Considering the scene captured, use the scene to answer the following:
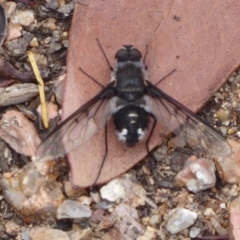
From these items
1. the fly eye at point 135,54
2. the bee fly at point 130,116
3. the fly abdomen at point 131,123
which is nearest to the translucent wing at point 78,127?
the bee fly at point 130,116

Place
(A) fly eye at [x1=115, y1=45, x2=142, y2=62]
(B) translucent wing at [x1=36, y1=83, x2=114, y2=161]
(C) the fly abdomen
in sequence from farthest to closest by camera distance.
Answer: (A) fly eye at [x1=115, y1=45, x2=142, y2=62] → (C) the fly abdomen → (B) translucent wing at [x1=36, y1=83, x2=114, y2=161]

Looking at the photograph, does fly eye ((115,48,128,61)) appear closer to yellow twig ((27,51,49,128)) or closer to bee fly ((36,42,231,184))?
bee fly ((36,42,231,184))

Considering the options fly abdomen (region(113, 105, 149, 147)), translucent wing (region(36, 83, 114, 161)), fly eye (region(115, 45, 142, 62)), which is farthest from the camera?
fly eye (region(115, 45, 142, 62))

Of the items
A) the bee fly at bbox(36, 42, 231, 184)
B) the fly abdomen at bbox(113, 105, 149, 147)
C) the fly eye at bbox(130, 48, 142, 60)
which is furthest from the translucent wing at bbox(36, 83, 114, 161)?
Answer: the fly eye at bbox(130, 48, 142, 60)

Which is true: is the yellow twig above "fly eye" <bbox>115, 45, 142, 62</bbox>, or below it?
below

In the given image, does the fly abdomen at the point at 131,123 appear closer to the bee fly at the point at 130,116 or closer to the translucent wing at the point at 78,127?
the bee fly at the point at 130,116

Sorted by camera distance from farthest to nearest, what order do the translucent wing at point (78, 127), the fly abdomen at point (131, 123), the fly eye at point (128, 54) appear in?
the fly eye at point (128, 54), the fly abdomen at point (131, 123), the translucent wing at point (78, 127)

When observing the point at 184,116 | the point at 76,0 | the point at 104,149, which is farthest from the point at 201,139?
the point at 76,0
